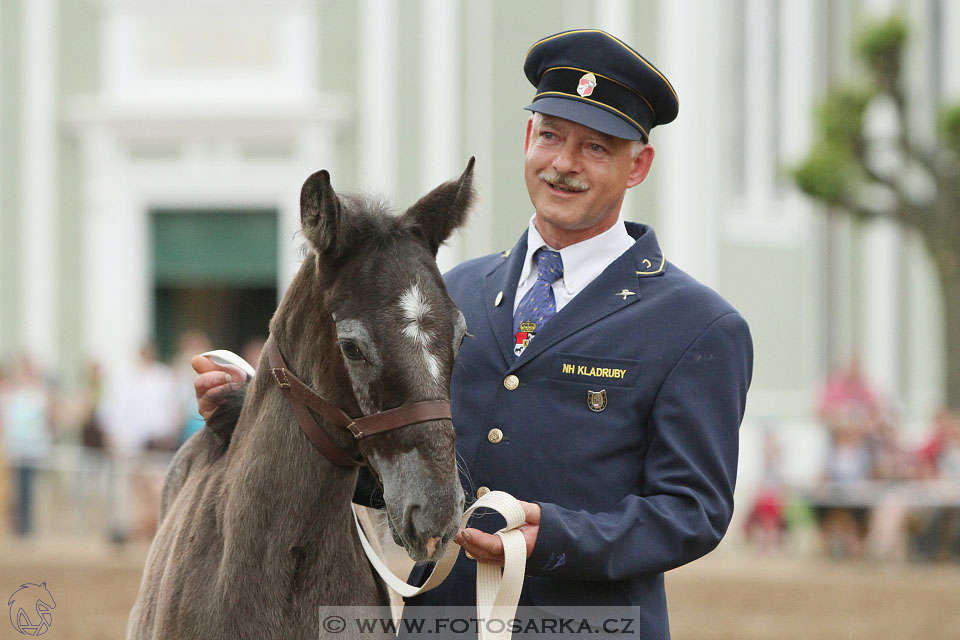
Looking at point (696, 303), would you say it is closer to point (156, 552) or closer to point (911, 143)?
point (156, 552)

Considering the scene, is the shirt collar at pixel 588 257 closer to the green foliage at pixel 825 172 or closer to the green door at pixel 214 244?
the green foliage at pixel 825 172

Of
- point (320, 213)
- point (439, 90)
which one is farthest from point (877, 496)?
point (320, 213)

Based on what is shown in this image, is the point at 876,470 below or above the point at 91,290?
below

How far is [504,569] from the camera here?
9.02 ft

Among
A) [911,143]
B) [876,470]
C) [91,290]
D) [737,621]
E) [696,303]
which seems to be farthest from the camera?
[91,290]

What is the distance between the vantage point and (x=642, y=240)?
10.3 ft

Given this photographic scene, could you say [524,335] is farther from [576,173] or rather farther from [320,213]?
[320,213]

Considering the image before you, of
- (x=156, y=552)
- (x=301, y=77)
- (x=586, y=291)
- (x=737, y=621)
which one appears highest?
(x=301, y=77)

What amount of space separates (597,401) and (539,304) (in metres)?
0.32

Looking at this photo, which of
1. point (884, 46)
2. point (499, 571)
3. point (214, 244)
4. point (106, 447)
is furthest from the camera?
point (214, 244)

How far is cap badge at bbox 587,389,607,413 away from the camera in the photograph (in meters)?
2.92

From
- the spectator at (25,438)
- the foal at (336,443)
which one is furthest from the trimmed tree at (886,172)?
the foal at (336,443)

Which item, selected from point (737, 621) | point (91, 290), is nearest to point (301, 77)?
point (91, 290)

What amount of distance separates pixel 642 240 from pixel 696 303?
0.85 feet
